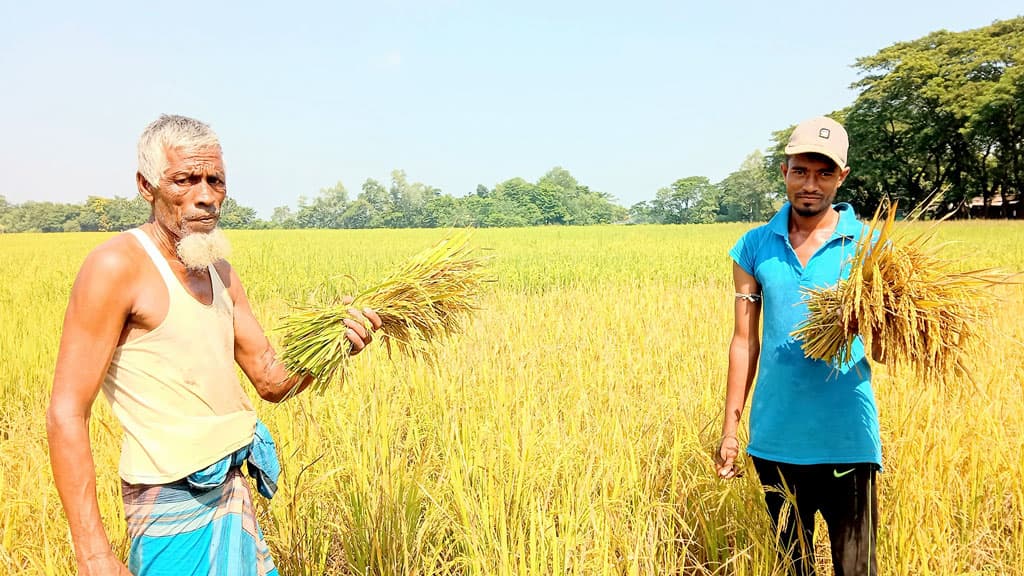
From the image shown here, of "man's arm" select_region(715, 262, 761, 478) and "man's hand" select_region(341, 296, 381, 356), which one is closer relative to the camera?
"man's hand" select_region(341, 296, 381, 356)

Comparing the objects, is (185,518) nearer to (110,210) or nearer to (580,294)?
(580,294)

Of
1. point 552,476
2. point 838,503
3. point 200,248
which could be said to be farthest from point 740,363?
point 200,248

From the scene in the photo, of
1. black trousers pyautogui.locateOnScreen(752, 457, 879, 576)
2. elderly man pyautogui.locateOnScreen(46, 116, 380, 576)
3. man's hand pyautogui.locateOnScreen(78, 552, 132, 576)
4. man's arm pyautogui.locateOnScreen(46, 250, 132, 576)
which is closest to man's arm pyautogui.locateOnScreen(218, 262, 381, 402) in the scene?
elderly man pyautogui.locateOnScreen(46, 116, 380, 576)

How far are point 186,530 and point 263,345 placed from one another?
0.51 m

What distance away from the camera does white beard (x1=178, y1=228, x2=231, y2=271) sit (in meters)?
1.32

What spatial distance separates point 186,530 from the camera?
1337 mm

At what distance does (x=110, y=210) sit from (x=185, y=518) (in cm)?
6934

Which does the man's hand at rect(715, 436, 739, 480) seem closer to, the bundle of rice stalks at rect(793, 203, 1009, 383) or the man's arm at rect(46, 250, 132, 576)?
the bundle of rice stalks at rect(793, 203, 1009, 383)

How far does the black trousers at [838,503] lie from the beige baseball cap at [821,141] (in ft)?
2.92

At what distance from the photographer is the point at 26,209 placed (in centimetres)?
7150

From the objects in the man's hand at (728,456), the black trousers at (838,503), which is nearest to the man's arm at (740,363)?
the man's hand at (728,456)

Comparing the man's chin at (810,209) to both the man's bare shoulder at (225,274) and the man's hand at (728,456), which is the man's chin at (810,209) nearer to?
the man's hand at (728,456)

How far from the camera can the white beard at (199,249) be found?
4.34 feet

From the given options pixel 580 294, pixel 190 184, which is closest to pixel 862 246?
pixel 190 184
